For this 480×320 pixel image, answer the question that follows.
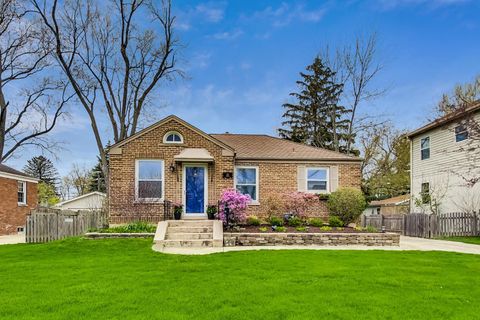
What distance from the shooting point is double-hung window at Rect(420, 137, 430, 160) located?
22.9 meters

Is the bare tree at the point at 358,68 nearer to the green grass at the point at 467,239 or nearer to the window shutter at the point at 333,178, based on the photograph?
the window shutter at the point at 333,178

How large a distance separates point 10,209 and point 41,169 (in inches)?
1601

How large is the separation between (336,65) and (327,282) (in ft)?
87.7

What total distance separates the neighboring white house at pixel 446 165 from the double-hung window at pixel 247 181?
907 centimetres

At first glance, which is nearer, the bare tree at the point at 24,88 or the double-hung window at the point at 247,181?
the double-hung window at the point at 247,181

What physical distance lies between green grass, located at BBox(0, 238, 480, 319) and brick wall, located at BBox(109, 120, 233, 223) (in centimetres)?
518

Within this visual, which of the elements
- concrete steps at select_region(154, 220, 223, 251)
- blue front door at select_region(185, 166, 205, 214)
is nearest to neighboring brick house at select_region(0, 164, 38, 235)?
blue front door at select_region(185, 166, 205, 214)

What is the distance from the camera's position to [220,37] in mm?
22250

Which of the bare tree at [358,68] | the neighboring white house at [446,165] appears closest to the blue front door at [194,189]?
the neighboring white house at [446,165]

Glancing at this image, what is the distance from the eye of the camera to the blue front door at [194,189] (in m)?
16.7

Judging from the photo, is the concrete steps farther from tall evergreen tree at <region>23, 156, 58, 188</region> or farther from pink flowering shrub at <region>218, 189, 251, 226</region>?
tall evergreen tree at <region>23, 156, 58, 188</region>

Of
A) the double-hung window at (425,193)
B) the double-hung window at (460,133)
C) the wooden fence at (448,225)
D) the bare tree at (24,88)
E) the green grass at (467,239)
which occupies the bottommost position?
the green grass at (467,239)

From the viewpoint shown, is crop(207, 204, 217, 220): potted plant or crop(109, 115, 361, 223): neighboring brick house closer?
crop(207, 204, 217, 220): potted plant

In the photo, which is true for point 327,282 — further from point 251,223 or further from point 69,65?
point 69,65
